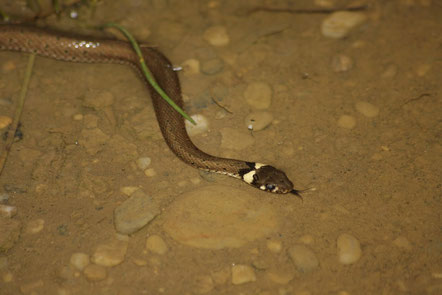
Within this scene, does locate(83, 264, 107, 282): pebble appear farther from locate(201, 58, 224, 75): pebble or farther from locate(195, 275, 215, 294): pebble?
locate(201, 58, 224, 75): pebble

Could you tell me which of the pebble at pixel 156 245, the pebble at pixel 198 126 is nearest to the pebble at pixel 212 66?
the pebble at pixel 198 126

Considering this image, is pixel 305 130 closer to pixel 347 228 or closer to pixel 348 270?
pixel 347 228

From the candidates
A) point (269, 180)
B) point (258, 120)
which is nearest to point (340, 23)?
point (258, 120)

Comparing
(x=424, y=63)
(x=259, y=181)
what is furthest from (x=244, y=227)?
(x=424, y=63)

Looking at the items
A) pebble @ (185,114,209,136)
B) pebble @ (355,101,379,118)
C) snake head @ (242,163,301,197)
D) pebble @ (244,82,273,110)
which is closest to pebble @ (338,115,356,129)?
pebble @ (355,101,379,118)

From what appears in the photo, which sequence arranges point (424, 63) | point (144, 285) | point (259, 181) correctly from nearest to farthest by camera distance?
point (144, 285)
point (259, 181)
point (424, 63)

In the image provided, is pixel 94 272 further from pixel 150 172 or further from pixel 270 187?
pixel 270 187

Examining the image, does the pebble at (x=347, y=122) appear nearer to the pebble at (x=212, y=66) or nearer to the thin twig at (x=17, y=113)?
the pebble at (x=212, y=66)
